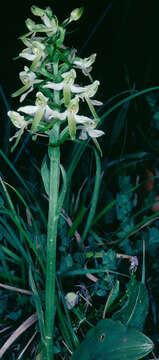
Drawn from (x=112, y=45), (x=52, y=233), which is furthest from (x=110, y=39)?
Result: (x=52, y=233)

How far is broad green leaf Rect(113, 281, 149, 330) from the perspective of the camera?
88cm

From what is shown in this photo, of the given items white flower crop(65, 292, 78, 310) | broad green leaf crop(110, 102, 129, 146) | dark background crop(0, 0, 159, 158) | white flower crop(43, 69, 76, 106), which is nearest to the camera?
white flower crop(43, 69, 76, 106)

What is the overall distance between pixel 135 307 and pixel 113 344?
0.10m

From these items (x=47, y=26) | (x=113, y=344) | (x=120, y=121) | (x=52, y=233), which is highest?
(x=47, y=26)

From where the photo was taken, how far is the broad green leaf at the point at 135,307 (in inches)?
34.5

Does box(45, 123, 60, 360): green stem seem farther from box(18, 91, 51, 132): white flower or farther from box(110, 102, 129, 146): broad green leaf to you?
box(110, 102, 129, 146): broad green leaf

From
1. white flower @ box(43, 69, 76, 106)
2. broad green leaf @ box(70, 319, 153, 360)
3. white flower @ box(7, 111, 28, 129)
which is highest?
white flower @ box(43, 69, 76, 106)

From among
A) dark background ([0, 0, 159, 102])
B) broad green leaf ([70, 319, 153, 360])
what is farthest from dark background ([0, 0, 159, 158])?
broad green leaf ([70, 319, 153, 360])

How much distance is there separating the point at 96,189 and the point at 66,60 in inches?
14.8

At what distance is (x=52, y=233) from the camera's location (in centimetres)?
86

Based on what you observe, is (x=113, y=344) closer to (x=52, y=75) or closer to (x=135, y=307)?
(x=135, y=307)

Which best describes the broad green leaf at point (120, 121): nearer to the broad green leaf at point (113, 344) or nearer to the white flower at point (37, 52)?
the white flower at point (37, 52)

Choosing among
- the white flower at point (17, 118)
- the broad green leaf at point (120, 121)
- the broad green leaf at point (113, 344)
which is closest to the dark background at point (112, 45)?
the broad green leaf at point (120, 121)

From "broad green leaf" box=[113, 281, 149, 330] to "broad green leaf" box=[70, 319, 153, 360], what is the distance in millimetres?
47
